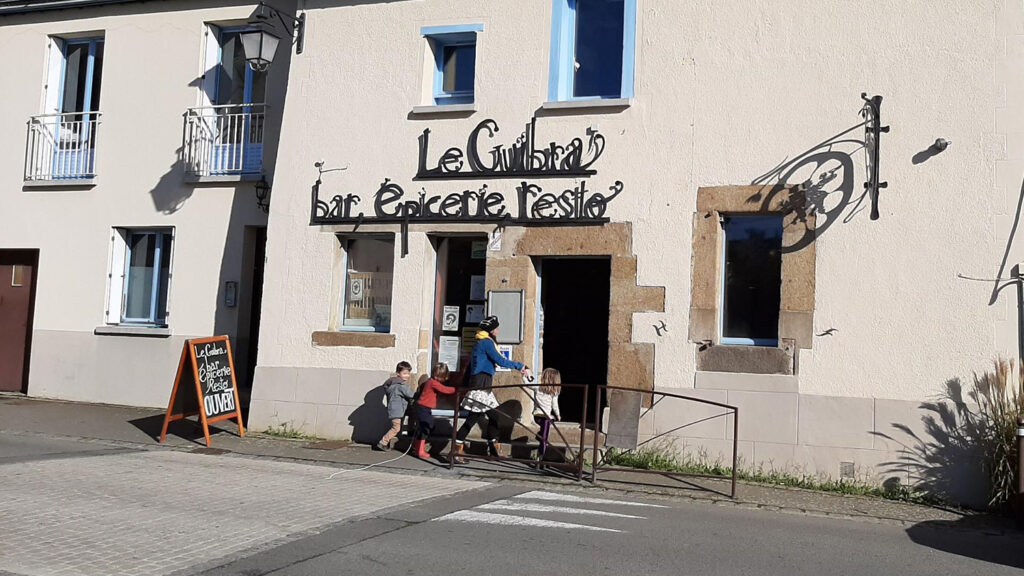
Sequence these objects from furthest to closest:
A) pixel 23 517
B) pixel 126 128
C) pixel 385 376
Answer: pixel 126 128
pixel 385 376
pixel 23 517

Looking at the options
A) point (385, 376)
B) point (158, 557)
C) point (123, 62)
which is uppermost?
point (123, 62)

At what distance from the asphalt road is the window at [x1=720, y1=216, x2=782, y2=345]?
2.39m

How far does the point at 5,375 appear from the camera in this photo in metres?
15.5

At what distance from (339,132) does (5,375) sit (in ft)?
23.8

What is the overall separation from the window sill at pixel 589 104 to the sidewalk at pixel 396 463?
404cm

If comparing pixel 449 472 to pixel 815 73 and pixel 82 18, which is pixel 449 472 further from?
pixel 82 18

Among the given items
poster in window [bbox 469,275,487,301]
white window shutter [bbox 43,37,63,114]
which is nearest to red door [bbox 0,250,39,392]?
white window shutter [bbox 43,37,63,114]

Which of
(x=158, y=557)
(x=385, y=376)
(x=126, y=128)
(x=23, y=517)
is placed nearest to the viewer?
(x=158, y=557)

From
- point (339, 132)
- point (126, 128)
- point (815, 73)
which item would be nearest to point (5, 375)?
point (126, 128)

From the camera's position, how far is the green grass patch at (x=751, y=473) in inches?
379

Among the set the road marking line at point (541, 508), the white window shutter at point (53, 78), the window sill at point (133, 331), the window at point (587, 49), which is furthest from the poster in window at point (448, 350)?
the white window shutter at point (53, 78)

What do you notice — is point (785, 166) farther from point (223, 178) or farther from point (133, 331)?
point (133, 331)

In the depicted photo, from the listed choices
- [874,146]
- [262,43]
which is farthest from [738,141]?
[262,43]

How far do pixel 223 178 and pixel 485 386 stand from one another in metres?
5.74
